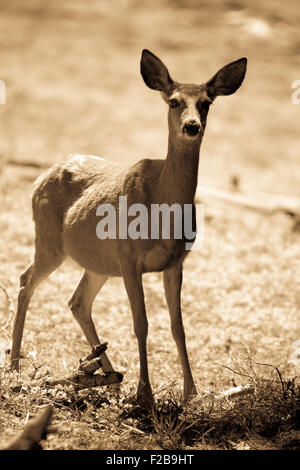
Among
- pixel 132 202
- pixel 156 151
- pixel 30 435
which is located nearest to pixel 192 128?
pixel 132 202

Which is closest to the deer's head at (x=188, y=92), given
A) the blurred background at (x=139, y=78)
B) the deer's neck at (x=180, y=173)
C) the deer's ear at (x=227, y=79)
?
the deer's ear at (x=227, y=79)

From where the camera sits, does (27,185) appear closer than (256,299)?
No

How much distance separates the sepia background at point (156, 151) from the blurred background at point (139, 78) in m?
0.05

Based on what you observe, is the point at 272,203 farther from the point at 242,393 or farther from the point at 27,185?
the point at 242,393

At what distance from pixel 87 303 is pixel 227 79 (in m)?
2.36

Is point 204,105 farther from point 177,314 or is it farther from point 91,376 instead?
point 91,376

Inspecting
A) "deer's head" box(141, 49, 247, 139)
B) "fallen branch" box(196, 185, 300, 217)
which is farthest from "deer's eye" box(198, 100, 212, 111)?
"fallen branch" box(196, 185, 300, 217)

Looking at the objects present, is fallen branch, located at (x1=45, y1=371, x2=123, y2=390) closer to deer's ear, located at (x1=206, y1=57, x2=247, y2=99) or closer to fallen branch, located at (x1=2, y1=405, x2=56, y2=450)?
fallen branch, located at (x1=2, y1=405, x2=56, y2=450)

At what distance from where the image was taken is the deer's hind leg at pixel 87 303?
634 cm

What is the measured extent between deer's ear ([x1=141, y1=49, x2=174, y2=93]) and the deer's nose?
26.3 inches
